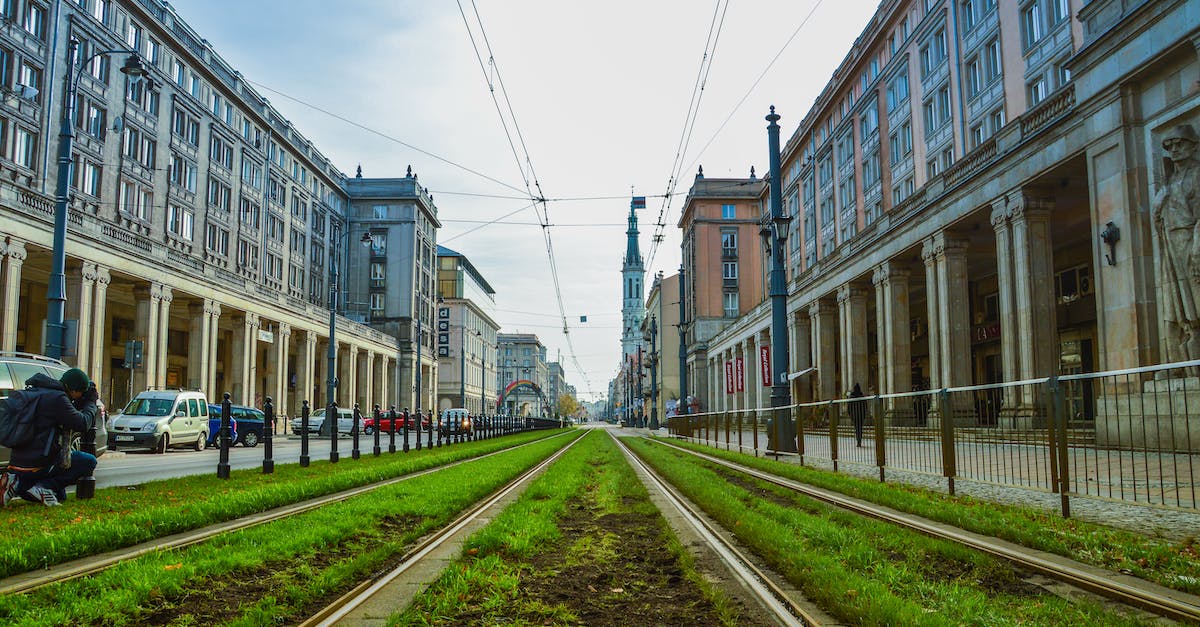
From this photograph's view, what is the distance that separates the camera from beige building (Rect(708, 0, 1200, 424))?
15438 millimetres

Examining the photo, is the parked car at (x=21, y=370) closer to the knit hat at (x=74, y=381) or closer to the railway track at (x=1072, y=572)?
the knit hat at (x=74, y=381)

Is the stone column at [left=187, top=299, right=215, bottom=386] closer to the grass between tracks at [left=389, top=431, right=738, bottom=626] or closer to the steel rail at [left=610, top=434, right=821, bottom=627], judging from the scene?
the grass between tracks at [left=389, top=431, right=738, bottom=626]

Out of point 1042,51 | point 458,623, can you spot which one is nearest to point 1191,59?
point 1042,51

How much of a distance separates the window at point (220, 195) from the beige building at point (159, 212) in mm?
144

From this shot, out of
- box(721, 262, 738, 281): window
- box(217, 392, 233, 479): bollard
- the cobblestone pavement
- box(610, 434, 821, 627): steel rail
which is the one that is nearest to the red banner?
the cobblestone pavement

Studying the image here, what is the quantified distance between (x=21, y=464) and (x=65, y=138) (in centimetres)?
1190

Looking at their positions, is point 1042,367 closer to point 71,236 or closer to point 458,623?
point 458,623

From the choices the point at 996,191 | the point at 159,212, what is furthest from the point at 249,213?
the point at 996,191

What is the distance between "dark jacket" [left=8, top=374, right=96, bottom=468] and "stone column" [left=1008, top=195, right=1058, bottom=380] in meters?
20.8

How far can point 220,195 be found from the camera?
180ft

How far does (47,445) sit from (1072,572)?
32.5 feet

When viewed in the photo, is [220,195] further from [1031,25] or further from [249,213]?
[1031,25]

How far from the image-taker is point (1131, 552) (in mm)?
5695

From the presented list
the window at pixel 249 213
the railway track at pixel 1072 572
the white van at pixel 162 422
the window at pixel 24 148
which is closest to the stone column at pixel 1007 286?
the railway track at pixel 1072 572
